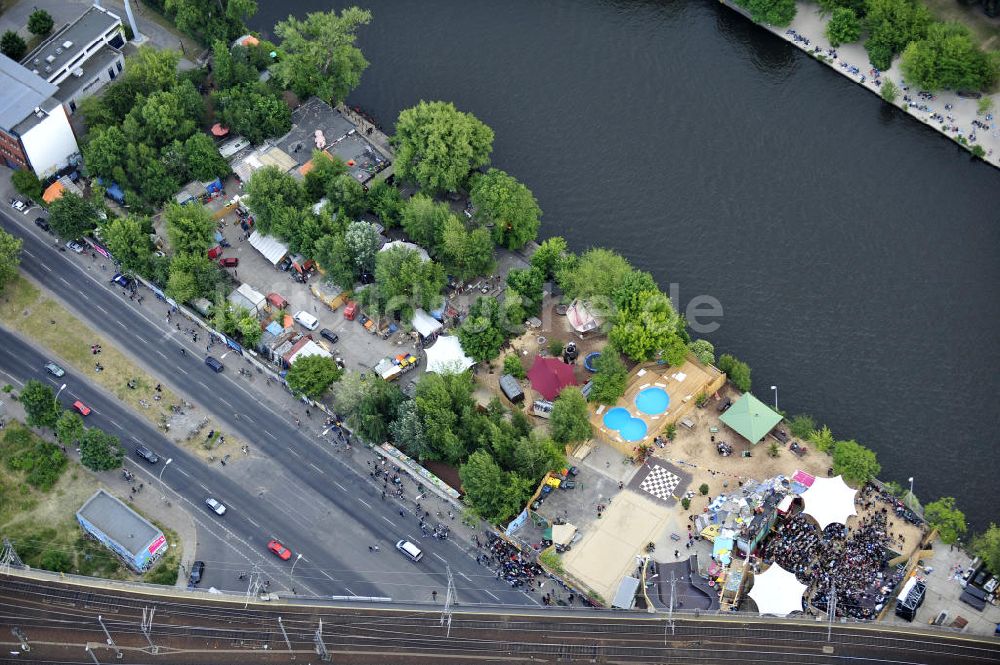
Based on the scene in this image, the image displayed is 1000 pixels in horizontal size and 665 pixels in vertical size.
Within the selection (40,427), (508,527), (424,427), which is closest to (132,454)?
(40,427)

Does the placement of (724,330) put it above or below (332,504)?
above

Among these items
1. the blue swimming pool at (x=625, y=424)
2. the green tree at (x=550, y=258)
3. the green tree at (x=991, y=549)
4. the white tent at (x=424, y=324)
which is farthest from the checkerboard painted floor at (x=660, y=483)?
the green tree at (x=991, y=549)

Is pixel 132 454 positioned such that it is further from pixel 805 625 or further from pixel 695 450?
pixel 805 625

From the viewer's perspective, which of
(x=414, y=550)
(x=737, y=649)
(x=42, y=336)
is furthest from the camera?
(x=42, y=336)

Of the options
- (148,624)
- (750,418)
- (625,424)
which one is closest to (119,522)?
(148,624)

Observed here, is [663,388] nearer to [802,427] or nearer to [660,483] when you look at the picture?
[660,483]

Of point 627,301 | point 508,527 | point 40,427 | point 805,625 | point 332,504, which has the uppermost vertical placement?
point 627,301

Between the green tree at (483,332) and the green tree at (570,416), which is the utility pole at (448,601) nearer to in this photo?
the green tree at (570,416)
